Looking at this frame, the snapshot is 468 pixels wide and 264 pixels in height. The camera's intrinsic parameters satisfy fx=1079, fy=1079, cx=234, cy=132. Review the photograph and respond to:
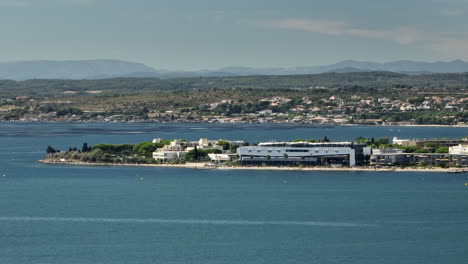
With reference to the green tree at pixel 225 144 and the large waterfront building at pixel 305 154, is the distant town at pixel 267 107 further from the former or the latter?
the large waterfront building at pixel 305 154

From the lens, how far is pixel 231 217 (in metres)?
41.6

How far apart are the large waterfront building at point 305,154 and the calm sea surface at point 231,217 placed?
9.28 ft

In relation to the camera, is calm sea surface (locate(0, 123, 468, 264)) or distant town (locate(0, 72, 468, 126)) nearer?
calm sea surface (locate(0, 123, 468, 264))

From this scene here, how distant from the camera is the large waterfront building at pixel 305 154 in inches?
2445

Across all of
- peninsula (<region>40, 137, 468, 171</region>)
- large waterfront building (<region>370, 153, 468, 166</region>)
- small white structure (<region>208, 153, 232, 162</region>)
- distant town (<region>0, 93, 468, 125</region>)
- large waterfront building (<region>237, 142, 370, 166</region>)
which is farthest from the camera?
distant town (<region>0, 93, 468, 125</region>)

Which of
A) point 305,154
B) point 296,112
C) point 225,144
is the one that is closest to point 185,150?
point 225,144

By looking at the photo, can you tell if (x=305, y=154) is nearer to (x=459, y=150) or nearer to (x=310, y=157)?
(x=310, y=157)

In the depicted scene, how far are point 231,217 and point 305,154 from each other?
70.2 feet

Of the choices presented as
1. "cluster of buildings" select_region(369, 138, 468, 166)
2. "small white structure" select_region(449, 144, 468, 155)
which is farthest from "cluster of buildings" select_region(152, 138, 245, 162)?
"small white structure" select_region(449, 144, 468, 155)

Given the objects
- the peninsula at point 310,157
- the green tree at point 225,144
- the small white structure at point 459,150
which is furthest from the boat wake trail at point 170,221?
the green tree at point 225,144

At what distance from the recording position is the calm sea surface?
33906 millimetres

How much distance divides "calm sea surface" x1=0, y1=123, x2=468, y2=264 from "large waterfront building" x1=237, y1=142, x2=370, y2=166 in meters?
2.83

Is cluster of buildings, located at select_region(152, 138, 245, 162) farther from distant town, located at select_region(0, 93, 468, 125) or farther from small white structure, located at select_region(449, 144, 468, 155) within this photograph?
distant town, located at select_region(0, 93, 468, 125)

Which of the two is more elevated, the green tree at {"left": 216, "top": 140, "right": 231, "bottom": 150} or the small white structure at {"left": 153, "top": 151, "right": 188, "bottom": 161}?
the green tree at {"left": 216, "top": 140, "right": 231, "bottom": 150}
